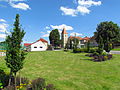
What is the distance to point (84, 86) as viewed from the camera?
6590 mm

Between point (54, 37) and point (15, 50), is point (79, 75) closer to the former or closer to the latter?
point (15, 50)

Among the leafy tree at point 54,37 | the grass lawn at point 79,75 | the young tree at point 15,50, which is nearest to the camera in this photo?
the young tree at point 15,50

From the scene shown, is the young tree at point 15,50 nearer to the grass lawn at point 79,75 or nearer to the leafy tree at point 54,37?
the grass lawn at point 79,75

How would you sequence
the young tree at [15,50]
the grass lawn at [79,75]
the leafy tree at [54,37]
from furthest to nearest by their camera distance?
1. the leafy tree at [54,37]
2. the grass lawn at [79,75]
3. the young tree at [15,50]

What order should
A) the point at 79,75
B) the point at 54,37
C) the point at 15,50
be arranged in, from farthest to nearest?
the point at 54,37 → the point at 79,75 → the point at 15,50

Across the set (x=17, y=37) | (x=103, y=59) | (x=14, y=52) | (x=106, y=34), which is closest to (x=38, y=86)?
(x=14, y=52)

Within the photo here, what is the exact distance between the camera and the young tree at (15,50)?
18.8 feet

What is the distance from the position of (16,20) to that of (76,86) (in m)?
5.59

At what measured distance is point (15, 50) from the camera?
574 cm

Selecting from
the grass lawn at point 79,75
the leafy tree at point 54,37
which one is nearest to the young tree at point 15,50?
the grass lawn at point 79,75

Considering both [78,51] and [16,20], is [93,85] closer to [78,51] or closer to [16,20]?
[16,20]

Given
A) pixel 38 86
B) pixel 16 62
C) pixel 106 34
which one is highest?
pixel 106 34

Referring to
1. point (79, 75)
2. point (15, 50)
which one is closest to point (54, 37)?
point (79, 75)

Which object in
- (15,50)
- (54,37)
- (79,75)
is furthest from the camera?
(54,37)
